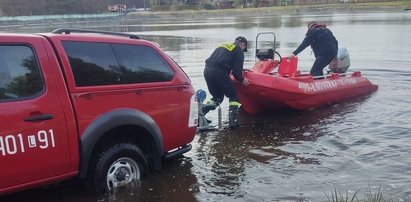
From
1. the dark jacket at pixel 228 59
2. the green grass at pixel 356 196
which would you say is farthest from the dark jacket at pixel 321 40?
the green grass at pixel 356 196

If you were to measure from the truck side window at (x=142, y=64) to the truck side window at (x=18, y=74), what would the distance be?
40.9 inches

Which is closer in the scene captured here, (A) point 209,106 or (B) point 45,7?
(A) point 209,106

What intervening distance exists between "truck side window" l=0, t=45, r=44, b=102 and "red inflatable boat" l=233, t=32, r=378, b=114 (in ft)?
17.1

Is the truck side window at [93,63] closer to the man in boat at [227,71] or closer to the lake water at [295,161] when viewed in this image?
the lake water at [295,161]

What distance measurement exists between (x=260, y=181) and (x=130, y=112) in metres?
1.88

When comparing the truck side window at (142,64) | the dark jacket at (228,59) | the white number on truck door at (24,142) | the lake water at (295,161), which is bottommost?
the lake water at (295,161)

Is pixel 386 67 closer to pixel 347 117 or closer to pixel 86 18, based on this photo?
pixel 347 117

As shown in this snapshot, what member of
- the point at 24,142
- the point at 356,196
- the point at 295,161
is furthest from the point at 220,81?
the point at 24,142

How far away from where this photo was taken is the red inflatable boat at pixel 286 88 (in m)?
9.12

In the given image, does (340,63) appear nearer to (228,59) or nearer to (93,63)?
(228,59)

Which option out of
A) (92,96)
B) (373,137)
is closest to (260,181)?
(92,96)

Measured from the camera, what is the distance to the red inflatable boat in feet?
29.9

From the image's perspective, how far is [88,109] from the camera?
4.72 metres

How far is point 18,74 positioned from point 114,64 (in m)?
1.11
